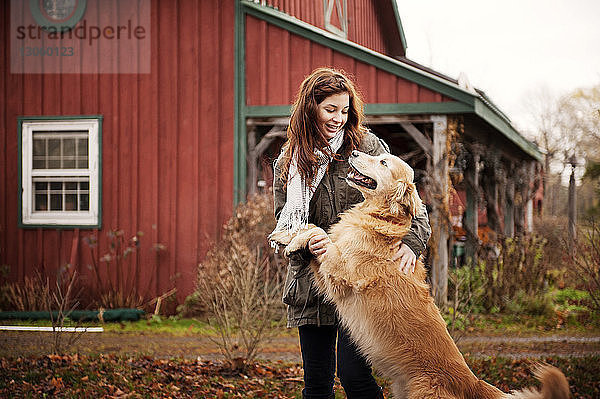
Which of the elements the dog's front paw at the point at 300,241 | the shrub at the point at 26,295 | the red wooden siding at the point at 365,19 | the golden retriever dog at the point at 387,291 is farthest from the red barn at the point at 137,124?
→ the dog's front paw at the point at 300,241

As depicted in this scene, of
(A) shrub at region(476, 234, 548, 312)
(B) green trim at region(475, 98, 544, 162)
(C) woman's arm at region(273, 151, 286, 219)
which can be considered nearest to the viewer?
(C) woman's arm at region(273, 151, 286, 219)

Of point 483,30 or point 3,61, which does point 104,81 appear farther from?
point 483,30

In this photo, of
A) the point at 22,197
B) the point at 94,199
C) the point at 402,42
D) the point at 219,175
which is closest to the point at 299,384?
the point at 219,175

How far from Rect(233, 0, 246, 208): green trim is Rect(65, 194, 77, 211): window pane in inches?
101

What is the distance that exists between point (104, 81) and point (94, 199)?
1842mm

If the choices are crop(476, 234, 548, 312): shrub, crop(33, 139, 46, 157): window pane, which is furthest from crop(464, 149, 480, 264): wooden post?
crop(33, 139, 46, 157): window pane

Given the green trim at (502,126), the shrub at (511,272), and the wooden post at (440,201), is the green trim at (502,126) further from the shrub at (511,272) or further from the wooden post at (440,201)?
the shrub at (511,272)

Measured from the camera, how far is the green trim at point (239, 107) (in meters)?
9.29

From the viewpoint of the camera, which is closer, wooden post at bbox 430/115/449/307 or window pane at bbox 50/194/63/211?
wooden post at bbox 430/115/449/307

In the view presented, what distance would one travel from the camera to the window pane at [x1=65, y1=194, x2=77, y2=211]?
9.67 m

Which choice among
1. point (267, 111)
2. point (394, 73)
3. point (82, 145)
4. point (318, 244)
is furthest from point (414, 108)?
A: point (318, 244)

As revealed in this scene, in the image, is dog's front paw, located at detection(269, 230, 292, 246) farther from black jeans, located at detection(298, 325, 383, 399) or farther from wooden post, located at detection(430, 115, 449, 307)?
wooden post, located at detection(430, 115, 449, 307)

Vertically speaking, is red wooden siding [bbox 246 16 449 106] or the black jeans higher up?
red wooden siding [bbox 246 16 449 106]

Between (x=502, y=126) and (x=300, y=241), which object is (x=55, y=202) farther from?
(x=300, y=241)
